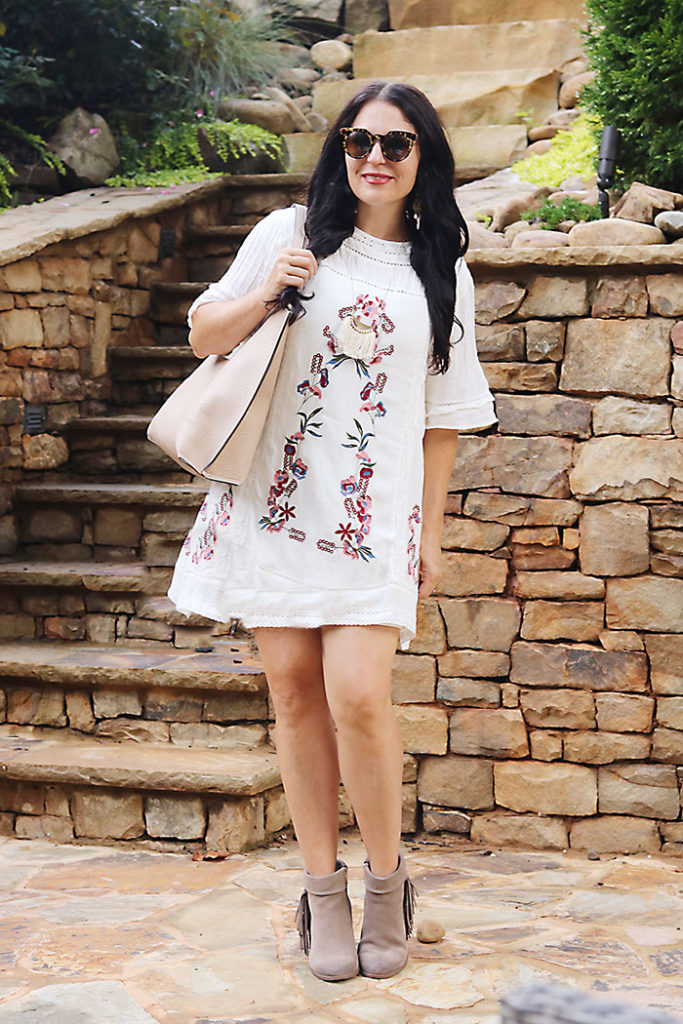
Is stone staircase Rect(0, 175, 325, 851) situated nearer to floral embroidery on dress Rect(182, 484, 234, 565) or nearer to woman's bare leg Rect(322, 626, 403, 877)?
woman's bare leg Rect(322, 626, 403, 877)

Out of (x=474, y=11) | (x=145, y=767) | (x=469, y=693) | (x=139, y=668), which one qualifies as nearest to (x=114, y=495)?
(x=139, y=668)

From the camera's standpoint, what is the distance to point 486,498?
342cm

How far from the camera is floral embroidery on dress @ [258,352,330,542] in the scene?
2.33 meters

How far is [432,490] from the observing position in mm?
2541

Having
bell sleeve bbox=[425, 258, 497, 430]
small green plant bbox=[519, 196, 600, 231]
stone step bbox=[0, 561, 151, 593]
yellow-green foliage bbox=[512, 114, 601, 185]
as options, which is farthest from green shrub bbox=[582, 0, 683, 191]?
stone step bbox=[0, 561, 151, 593]

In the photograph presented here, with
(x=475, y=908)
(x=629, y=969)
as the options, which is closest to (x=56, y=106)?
(x=475, y=908)

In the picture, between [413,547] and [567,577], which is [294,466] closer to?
[413,547]

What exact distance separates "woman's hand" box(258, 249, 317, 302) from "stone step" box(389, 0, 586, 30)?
5588 mm

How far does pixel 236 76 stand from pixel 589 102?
3136 millimetres

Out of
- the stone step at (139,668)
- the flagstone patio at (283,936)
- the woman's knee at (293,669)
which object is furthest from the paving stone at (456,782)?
the woman's knee at (293,669)

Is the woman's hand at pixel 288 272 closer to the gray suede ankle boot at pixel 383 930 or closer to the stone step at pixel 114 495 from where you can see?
the gray suede ankle boot at pixel 383 930

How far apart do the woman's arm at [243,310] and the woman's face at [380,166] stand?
0.19m

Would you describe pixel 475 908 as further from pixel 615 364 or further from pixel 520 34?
pixel 520 34

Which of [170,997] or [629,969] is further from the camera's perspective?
[629,969]
